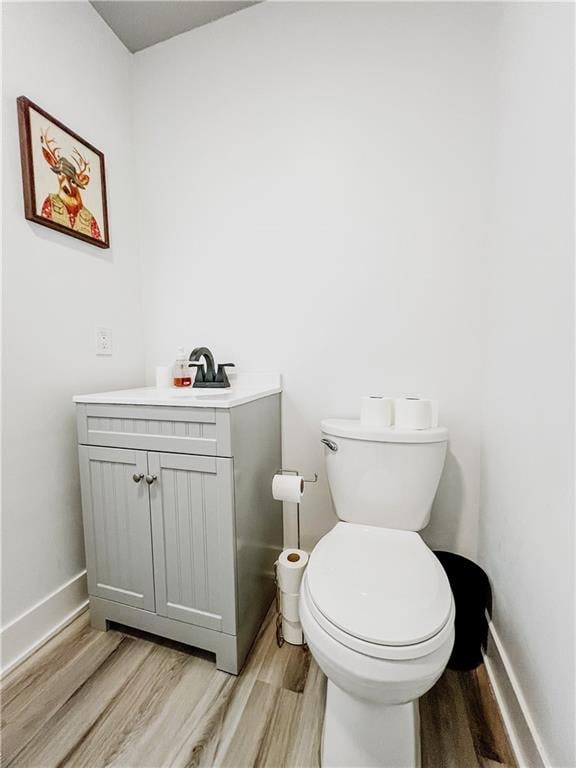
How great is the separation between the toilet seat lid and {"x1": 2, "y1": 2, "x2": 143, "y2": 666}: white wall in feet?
3.23

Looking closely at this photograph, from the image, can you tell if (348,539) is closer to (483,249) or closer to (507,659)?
(507,659)

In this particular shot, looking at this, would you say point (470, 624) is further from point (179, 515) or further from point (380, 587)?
point (179, 515)

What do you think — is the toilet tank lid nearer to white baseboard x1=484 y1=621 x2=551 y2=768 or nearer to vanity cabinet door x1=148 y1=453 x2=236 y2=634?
vanity cabinet door x1=148 y1=453 x2=236 y2=634

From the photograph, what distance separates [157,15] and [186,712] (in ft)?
8.26

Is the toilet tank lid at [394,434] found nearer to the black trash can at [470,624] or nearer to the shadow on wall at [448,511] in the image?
the shadow on wall at [448,511]

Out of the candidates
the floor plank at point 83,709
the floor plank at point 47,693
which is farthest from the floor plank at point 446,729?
the floor plank at point 47,693

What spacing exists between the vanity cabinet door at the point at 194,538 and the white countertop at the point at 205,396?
0.17m

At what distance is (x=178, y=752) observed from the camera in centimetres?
82

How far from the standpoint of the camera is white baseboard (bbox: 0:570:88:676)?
104 centimetres

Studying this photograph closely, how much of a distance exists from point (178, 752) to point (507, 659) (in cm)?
92

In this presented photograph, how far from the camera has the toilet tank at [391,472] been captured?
1.07 m

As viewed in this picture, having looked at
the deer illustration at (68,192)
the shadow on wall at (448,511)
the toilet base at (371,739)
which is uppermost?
the deer illustration at (68,192)

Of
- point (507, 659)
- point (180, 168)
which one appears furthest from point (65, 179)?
point (507, 659)

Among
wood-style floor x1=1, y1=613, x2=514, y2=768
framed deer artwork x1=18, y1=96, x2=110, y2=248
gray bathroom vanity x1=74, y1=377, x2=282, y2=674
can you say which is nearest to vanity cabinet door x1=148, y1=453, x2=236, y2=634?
gray bathroom vanity x1=74, y1=377, x2=282, y2=674
